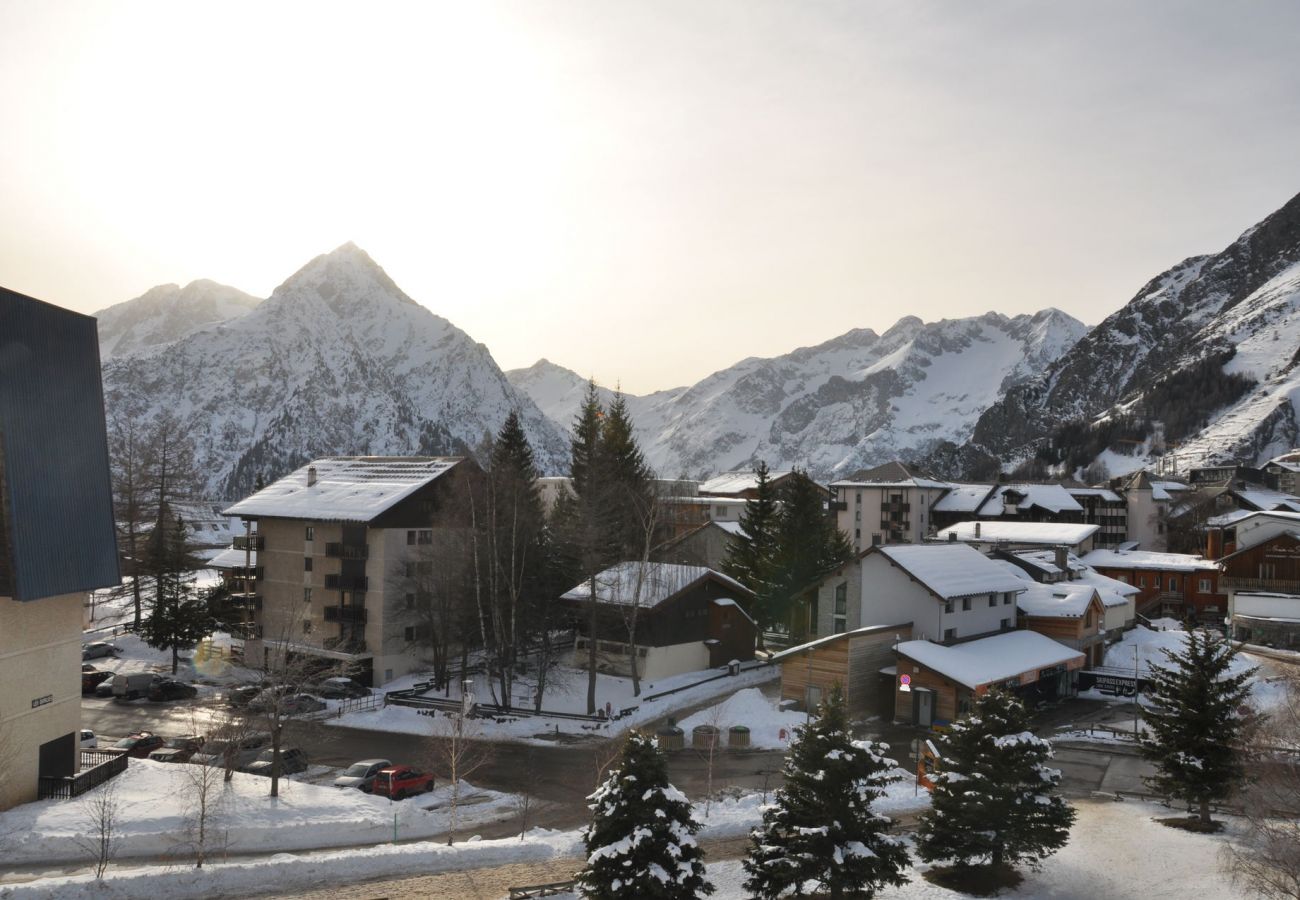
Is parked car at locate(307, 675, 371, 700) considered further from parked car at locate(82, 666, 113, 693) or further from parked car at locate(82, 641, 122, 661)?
parked car at locate(82, 641, 122, 661)

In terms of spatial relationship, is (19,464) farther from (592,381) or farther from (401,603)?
(592,381)

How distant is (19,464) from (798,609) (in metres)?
47.7

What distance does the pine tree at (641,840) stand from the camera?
60.3 feet

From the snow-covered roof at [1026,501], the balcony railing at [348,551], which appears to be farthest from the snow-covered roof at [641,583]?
the snow-covered roof at [1026,501]

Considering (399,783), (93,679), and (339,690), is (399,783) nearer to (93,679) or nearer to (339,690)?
(339,690)

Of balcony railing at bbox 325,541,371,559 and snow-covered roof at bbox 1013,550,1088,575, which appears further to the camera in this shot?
snow-covered roof at bbox 1013,550,1088,575

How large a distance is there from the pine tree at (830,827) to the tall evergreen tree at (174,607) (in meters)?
50.5

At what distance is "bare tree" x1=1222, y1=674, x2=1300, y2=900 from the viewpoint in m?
19.4

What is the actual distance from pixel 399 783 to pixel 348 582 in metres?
26.5

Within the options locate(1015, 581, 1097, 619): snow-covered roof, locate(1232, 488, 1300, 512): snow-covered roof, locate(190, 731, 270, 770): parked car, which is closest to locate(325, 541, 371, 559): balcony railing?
locate(190, 731, 270, 770): parked car

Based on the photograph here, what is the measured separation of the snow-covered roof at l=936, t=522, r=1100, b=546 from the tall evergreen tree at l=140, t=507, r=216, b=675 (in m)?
58.7

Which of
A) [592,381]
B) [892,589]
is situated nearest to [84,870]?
[892,589]

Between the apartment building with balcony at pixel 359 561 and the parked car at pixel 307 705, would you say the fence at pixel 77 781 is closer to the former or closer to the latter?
the parked car at pixel 307 705

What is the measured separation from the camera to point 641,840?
18.4 metres
